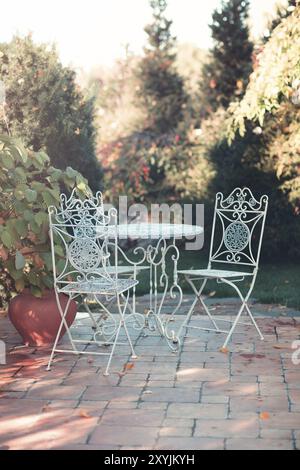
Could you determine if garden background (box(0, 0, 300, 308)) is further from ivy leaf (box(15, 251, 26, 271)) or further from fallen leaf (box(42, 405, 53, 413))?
fallen leaf (box(42, 405, 53, 413))

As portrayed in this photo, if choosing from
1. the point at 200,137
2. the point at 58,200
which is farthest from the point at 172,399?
the point at 200,137

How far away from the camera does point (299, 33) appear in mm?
6227

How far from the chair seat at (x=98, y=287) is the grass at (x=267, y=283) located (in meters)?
2.32

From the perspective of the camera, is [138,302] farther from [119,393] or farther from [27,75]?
[119,393]

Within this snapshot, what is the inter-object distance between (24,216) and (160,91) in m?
7.19

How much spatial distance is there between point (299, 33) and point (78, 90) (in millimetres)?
2056

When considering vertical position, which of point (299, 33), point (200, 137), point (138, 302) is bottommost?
point (138, 302)

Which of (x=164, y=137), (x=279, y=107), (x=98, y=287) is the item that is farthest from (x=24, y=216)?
(x=164, y=137)

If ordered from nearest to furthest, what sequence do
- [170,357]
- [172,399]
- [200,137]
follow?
[172,399] < [170,357] < [200,137]

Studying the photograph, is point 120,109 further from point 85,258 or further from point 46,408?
point 46,408

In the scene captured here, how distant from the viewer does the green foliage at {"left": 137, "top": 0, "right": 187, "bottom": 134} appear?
11.4 m

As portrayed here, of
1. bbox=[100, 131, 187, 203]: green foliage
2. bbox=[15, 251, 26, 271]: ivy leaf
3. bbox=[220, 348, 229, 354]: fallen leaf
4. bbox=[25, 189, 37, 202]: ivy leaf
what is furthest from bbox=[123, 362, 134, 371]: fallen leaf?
bbox=[100, 131, 187, 203]: green foliage

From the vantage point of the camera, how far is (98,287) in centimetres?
457

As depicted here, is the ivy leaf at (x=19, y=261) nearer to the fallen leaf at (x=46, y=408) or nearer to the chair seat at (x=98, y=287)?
the chair seat at (x=98, y=287)
